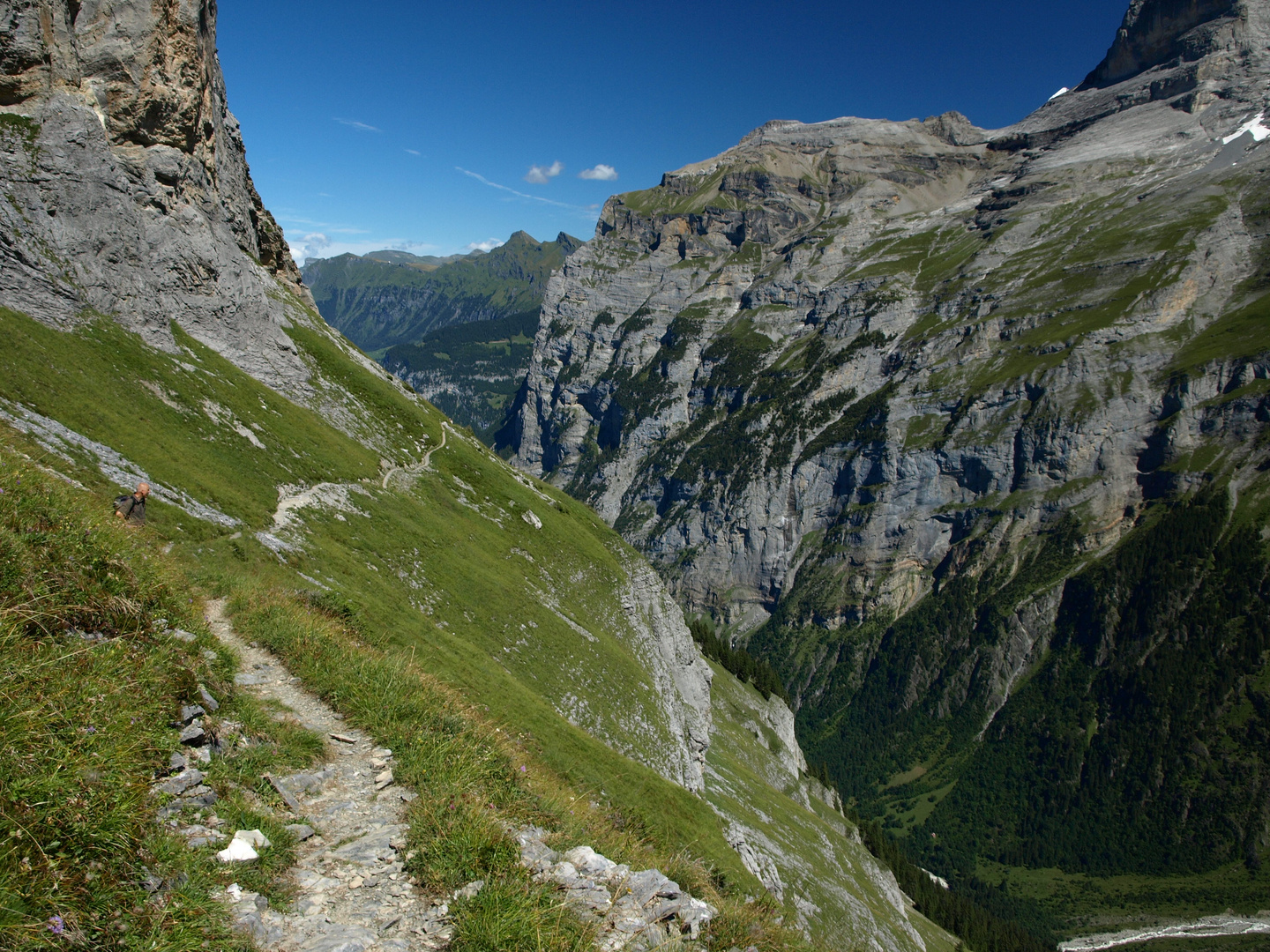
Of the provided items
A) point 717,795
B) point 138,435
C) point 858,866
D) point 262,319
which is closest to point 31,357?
point 138,435

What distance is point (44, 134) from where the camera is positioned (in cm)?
3875

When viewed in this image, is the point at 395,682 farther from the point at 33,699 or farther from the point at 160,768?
the point at 33,699

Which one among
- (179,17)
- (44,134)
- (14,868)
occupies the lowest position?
(14,868)

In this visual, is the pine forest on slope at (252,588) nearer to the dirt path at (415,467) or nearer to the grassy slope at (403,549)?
the grassy slope at (403,549)

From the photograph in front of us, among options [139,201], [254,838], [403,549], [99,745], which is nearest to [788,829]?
[403,549]

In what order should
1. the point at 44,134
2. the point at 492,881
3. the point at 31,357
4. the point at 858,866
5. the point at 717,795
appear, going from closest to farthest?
the point at 492,881 → the point at 31,357 → the point at 44,134 → the point at 717,795 → the point at 858,866

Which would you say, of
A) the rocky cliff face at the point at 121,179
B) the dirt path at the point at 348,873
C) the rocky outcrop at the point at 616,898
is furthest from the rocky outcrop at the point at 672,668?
the rocky outcrop at the point at 616,898

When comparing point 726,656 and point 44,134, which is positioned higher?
point 44,134

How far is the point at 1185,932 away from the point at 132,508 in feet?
787

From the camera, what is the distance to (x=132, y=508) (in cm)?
1872

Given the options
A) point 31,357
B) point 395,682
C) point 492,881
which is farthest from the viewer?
point 31,357

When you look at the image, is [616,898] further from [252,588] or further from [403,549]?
[403,549]

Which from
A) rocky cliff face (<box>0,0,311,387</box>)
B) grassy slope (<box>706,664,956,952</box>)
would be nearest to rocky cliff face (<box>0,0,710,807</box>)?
rocky cliff face (<box>0,0,311,387</box>)

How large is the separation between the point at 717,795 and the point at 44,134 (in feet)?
231
